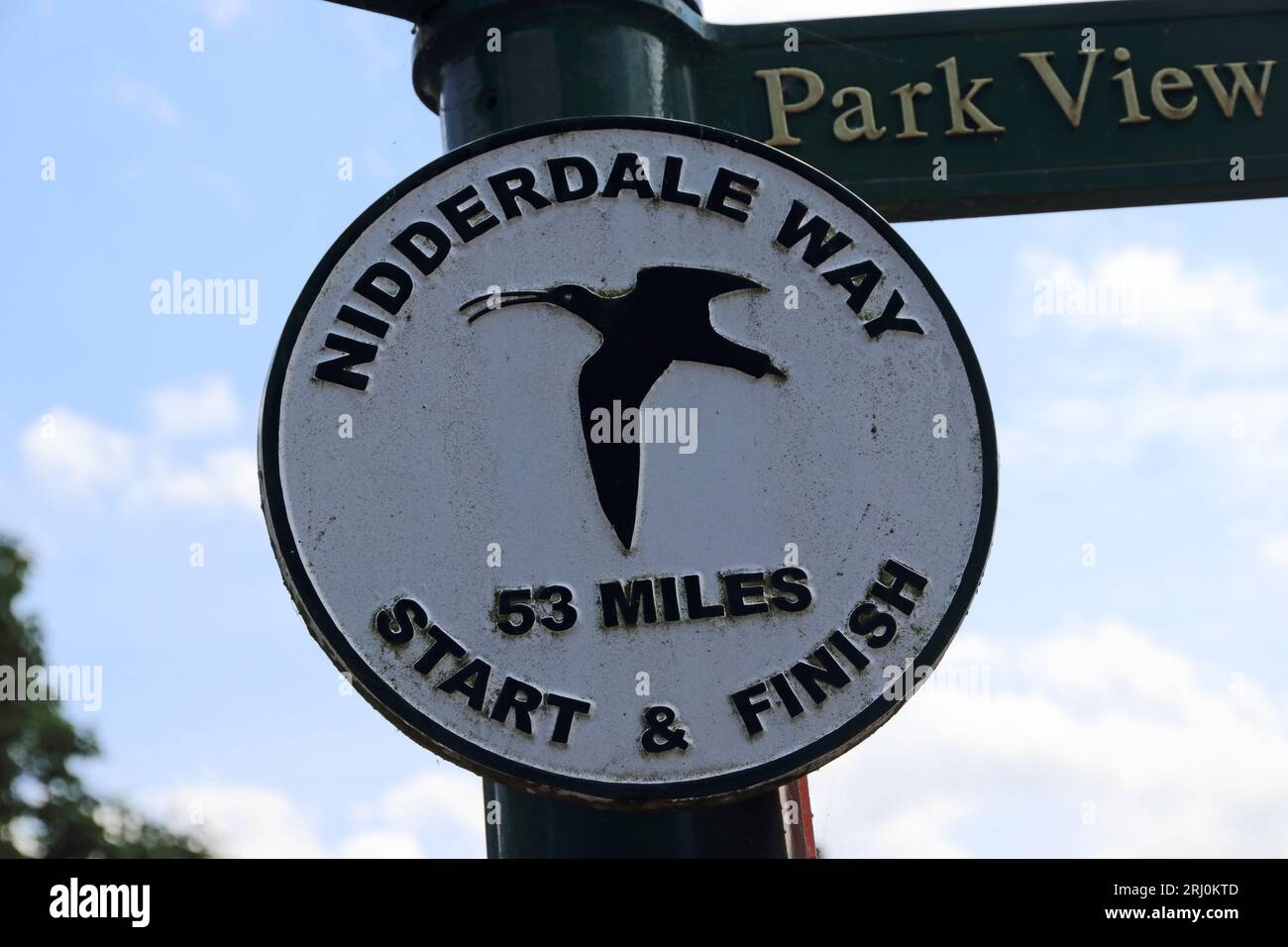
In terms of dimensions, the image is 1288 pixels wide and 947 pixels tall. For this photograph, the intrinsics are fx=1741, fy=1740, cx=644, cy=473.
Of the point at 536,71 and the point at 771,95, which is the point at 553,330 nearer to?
the point at 536,71

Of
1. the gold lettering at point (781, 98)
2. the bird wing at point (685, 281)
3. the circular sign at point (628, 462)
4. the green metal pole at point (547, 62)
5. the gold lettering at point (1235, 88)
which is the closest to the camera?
the circular sign at point (628, 462)

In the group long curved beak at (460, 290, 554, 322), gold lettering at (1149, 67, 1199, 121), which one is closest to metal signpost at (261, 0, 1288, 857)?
long curved beak at (460, 290, 554, 322)

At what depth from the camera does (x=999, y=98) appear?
464 cm

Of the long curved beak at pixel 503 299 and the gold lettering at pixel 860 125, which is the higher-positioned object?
the gold lettering at pixel 860 125

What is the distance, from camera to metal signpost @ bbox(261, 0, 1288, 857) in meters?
3.46

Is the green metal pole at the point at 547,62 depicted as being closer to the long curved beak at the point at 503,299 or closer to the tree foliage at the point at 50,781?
the long curved beak at the point at 503,299

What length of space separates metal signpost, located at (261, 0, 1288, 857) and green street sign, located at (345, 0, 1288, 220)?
782 mm

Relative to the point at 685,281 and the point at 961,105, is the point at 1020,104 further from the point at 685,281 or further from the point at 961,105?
the point at 685,281

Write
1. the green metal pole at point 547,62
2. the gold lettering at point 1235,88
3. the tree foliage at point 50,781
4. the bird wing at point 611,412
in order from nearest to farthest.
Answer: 1. the bird wing at point 611,412
2. the green metal pole at point 547,62
3. the gold lettering at point 1235,88
4. the tree foliage at point 50,781

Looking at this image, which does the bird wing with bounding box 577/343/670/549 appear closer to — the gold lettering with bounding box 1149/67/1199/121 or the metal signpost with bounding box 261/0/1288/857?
the metal signpost with bounding box 261/0/1288/857

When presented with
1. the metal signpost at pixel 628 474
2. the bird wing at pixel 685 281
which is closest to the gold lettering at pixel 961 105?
the metal signpost at pixel 628 474

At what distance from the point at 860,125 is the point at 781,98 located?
0.73 feet

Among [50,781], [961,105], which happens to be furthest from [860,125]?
[50,781]

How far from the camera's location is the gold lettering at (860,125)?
4.59 m
